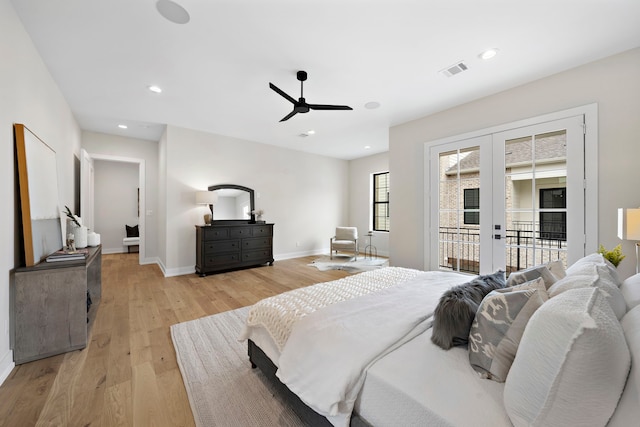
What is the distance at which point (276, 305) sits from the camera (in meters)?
1.71

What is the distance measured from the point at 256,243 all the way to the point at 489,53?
183 inches

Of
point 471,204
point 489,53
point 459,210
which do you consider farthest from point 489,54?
point 459,210

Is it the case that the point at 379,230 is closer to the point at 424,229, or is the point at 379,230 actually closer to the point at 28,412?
the point at 424,229

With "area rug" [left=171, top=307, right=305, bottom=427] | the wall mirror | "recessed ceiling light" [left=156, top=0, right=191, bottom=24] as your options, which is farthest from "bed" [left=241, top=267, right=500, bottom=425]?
"recessed ceiling light" [left=156, top=0, right=191, bottom=24]

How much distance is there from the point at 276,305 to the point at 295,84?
103 inches

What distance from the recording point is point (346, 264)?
5.56 metres

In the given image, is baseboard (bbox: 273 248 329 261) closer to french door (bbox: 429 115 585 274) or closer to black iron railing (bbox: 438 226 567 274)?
french door (bbox: 429 115 585 274)

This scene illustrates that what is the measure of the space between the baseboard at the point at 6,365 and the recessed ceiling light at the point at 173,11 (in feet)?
9.23

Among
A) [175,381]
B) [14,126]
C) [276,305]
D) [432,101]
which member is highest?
[432,101]

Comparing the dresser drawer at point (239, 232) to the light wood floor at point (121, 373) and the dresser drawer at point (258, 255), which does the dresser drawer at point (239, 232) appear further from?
the light wood floor at point (121, 373)

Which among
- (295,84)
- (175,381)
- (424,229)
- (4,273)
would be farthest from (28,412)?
(424,229)

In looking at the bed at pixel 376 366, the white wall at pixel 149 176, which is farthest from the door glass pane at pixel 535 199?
the white wall at pixel 149 176

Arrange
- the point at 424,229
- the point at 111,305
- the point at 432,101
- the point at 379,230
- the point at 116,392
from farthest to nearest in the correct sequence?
1. the point at 379,230
2. the point at 424,229
3. the point at 432,101
4. the point at 111,305
5. the point at 116,392

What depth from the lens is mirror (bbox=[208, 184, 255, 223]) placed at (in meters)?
5.19
